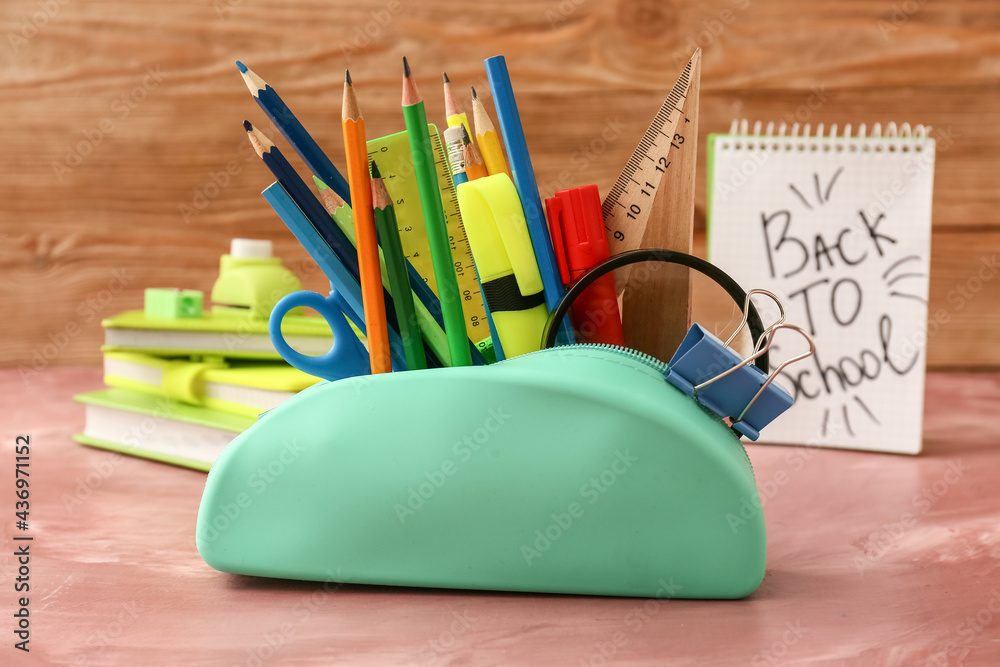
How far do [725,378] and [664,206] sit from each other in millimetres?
83

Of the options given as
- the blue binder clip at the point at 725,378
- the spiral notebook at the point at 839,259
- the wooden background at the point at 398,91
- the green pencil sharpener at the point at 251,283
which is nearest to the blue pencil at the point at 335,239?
the blue binder clip at the point at 725,378

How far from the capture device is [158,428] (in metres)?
0.55

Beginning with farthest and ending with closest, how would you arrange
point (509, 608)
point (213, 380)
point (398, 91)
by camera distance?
point (398, 91) < point (213, 380) < point (509, 608)

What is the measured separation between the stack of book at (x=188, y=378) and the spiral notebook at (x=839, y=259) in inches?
13.6

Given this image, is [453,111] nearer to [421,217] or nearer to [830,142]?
[421,217]

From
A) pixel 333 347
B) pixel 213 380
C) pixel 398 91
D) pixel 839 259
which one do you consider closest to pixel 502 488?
pixel 333 347

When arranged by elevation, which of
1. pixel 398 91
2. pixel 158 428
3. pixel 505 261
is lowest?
pixel 158 428

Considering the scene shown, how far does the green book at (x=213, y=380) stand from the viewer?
0.50 m

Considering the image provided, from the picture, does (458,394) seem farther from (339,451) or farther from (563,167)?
(563,167)

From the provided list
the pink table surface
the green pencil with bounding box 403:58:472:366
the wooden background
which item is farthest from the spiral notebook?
the green pencil with bounding box 403:58:472:366

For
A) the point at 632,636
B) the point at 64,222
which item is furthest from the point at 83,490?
the point at 64,222

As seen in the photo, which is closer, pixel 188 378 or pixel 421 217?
pixel 421 217

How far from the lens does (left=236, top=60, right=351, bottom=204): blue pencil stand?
12.9 inches

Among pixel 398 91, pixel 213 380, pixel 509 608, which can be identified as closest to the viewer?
pixel 509 608
